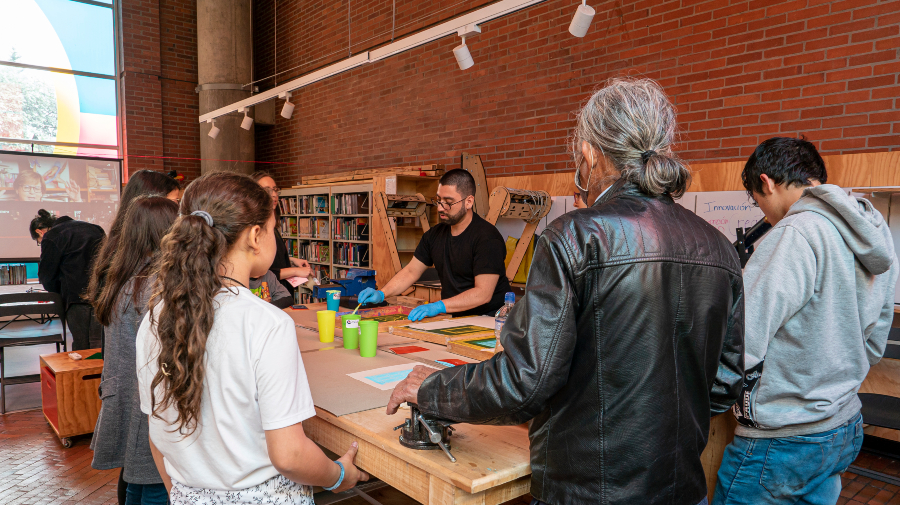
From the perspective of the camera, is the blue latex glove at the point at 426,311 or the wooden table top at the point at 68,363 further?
the wooden table top at the point at 68,363

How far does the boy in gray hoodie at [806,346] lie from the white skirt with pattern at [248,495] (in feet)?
3.64

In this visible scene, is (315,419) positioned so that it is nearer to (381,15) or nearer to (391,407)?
(391,407)

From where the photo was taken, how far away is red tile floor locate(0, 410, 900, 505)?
292cm

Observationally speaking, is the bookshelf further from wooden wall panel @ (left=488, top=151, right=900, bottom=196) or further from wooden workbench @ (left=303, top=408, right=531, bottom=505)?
wooden workbench @ (left=303, top=408, right=531, bottom=505)

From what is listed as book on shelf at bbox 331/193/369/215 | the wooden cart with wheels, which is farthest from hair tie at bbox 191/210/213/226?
book on shelf at bbox 331/193/369/215

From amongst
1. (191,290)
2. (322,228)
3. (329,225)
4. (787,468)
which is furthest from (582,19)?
(322,228)

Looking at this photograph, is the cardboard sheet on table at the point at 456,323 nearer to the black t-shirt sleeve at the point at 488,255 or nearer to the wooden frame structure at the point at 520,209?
the black t-shirt sleeve at the point at 488,255

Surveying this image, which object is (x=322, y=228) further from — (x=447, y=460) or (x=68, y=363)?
(x=447, y=460)

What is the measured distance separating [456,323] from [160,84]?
26.4 ft

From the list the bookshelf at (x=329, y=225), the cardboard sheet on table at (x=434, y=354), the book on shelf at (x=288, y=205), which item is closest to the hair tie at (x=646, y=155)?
the cardboard sheet on table at (x=434, y=354)

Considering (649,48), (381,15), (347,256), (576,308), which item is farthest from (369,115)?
(576,308)

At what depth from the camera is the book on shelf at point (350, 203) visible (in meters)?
6.76

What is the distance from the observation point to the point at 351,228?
22.9ft

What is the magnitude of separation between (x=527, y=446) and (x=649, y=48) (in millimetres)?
3959
